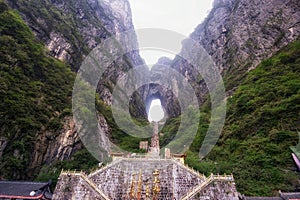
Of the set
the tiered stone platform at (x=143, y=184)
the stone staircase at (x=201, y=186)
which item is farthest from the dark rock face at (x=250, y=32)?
the tiered stone platform at (x=143, y=184)

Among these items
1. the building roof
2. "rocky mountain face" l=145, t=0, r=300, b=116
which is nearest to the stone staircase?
A: the building roof

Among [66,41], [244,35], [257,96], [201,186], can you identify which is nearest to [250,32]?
[244,35]

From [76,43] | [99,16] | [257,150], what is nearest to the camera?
[257,150]

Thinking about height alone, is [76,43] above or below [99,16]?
below

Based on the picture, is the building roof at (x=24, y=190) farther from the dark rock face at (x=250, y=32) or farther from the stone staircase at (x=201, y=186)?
the dark rock face at (x=250, y=32)

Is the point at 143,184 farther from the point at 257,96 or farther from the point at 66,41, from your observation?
the point at 66,41

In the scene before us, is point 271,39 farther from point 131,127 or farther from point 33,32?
point 33,32

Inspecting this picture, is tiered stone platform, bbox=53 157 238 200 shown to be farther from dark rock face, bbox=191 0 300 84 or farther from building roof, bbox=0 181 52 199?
dark rock face, bbox=191 0 300 84

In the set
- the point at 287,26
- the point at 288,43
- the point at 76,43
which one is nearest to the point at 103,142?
the point at 76,43
